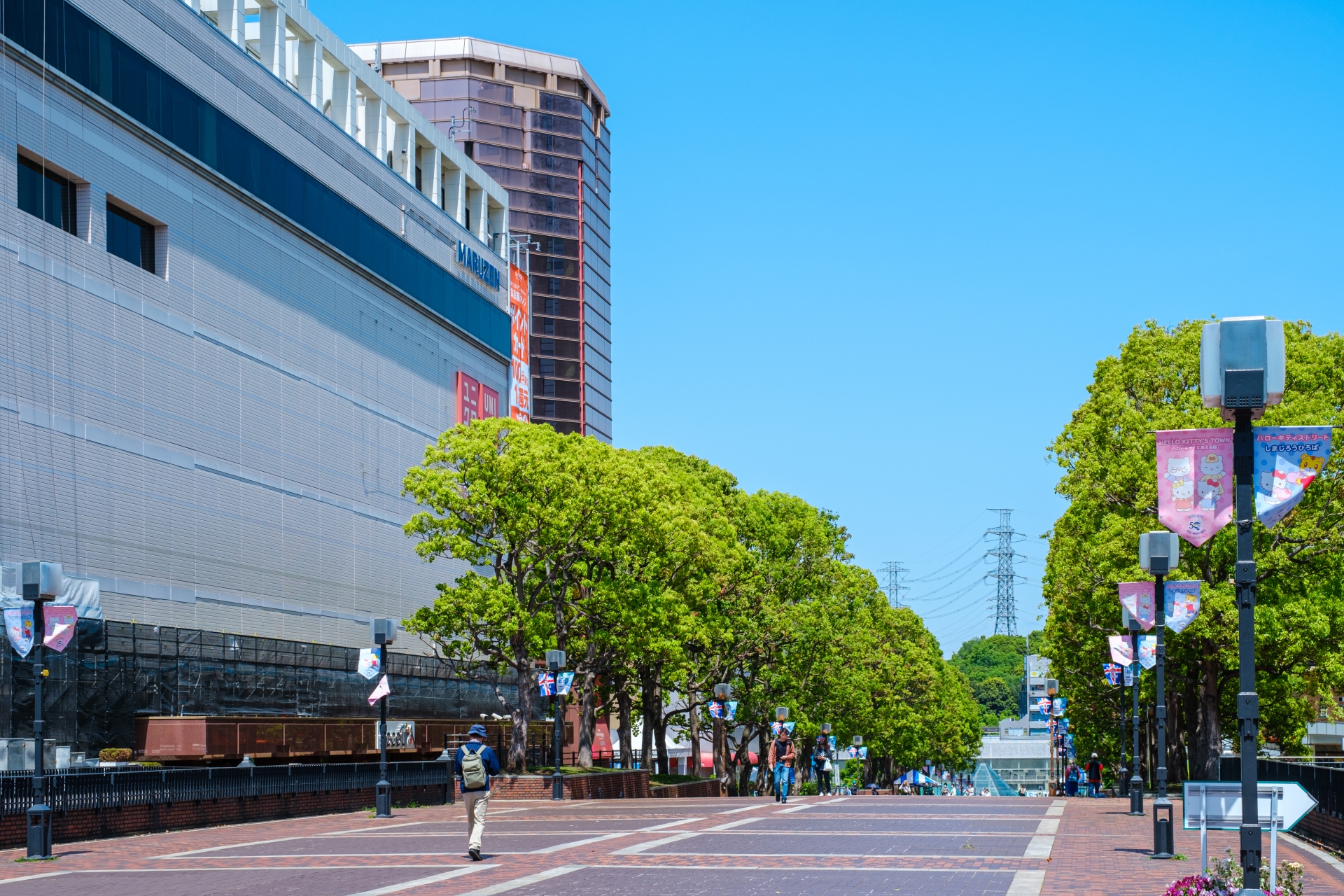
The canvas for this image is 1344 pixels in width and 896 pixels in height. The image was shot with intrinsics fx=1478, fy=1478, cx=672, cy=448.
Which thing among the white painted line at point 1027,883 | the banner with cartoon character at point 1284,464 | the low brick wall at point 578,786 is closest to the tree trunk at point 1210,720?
the low brick wall at point 578,786

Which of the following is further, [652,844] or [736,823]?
[736,823]

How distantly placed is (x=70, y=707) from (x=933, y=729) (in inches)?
2770

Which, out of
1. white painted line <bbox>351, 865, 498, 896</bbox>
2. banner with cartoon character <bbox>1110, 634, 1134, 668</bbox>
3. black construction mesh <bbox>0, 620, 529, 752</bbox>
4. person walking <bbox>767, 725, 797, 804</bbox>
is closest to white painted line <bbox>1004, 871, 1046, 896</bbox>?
white painted line <bbox>351, 865, 498, 896</bbox>

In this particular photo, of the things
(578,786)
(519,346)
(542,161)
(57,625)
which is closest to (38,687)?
(57,625)

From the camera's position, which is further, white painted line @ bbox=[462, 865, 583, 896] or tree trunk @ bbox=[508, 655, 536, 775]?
tree trunk @ bbox=[508, 655, 536, 775]

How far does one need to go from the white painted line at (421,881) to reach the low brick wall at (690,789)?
100 ft

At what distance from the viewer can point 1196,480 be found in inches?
476

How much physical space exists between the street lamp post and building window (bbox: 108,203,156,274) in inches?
893

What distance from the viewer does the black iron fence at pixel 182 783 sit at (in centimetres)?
2403

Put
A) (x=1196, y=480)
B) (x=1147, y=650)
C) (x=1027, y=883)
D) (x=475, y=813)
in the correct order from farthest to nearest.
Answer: (x=1147, y=650) < (x=475, y=813) < (x=1027, y=883) < (x=1196, y=480)

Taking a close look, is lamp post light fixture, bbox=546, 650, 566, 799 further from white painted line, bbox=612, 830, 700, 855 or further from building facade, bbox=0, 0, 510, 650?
white painted line, bbox=612, 830, 700, 855

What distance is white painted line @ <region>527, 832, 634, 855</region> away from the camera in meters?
21.8

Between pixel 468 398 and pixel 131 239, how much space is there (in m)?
27.3

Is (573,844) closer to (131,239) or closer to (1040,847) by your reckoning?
(1040,847)
